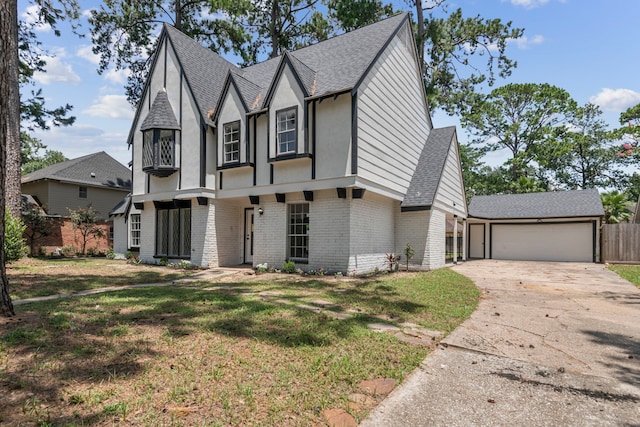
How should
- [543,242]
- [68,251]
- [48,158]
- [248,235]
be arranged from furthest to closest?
[48,158] < [543,242] < [68,251] < [248,235]

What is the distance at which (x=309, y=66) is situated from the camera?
46.1 feet

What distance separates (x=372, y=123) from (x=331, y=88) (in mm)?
1896

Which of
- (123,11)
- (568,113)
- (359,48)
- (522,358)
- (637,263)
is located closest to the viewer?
(522,358)

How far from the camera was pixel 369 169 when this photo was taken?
11.7 m

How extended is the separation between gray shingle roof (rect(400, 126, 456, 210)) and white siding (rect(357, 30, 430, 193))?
0.35 m

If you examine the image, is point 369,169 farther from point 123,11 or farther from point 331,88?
point 123,11

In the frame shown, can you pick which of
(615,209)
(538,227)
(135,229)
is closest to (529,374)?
(135,229)

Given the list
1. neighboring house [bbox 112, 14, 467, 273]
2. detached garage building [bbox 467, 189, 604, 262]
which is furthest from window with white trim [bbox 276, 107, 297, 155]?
detached garage building [bbox 467, 189, 604, 262]

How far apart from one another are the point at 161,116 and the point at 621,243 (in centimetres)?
2420

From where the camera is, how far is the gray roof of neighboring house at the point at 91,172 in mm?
24828

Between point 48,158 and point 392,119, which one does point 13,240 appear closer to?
point 392,119

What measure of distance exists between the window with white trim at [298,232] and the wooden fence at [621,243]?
1764cm

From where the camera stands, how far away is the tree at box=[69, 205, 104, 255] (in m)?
20.1

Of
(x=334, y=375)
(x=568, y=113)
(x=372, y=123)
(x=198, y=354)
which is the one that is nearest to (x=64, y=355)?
(x=198, y=354)
